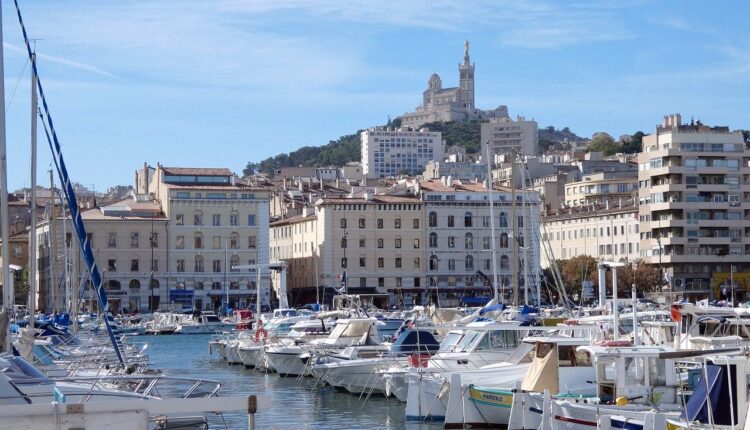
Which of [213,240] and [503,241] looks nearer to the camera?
[213,240]

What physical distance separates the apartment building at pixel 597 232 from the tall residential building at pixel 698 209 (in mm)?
9402

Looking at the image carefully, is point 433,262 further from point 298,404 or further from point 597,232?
point 298,404

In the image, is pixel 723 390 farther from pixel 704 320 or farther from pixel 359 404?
pixel 359 404

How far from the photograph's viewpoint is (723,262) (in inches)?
3863

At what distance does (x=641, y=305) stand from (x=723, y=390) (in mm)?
46484

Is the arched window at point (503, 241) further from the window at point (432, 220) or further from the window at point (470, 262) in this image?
the window at point (432, 220)

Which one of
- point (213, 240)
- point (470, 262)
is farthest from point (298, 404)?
point (470, 262)

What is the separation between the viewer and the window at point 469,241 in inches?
4318

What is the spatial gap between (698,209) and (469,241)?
2013 centimetres

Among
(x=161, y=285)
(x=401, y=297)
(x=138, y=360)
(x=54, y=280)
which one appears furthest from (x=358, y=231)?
(x=138, y=360)

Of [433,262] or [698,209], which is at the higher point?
[698,209]

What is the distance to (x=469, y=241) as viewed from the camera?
10981cm

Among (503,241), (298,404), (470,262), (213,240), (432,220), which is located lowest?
(298,404)

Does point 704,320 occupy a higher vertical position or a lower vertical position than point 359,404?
higher
